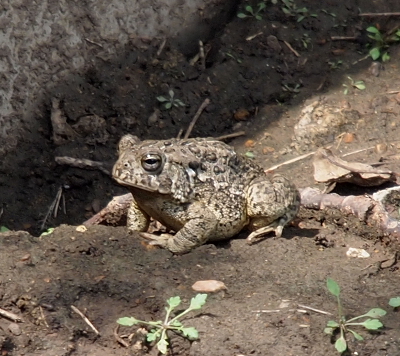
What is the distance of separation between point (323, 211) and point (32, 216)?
2.41 metres

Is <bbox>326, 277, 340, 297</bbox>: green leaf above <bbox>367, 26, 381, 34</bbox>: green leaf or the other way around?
the other way around

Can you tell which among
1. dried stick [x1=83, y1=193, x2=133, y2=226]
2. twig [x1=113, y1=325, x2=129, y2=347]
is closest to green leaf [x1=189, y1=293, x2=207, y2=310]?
twig [x1=113, y1=325, x2=129, y2=347]

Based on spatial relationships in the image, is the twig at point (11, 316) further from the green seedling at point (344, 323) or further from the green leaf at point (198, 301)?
the green seedling at point (344, 323)

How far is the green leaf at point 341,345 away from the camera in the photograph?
147 inches

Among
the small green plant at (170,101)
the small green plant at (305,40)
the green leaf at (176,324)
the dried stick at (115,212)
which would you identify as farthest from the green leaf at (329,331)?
the small green plant at (305,40)

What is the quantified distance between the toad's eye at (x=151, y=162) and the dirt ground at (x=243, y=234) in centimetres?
43

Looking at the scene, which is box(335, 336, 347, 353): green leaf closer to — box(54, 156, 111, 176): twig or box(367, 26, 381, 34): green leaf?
box(54, 156, 111, 176): twig

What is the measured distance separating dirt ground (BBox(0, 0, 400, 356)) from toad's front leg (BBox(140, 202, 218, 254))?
0.07m

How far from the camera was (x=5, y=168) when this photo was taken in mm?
6270

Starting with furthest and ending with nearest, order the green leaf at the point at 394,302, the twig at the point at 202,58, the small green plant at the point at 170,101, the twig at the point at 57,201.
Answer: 1. the twig at the point at 202,58
2. the small green plant at the point at 170,101
3. the twig at the point at 57,201
4. the green leaf at the point at 394,302

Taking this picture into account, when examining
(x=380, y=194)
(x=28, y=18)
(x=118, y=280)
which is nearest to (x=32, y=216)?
(x=28, y=18)

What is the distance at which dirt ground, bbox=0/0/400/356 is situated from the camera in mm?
3930

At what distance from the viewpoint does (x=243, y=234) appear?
509cm

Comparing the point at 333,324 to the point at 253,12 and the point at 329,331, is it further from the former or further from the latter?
the point at 253,12
